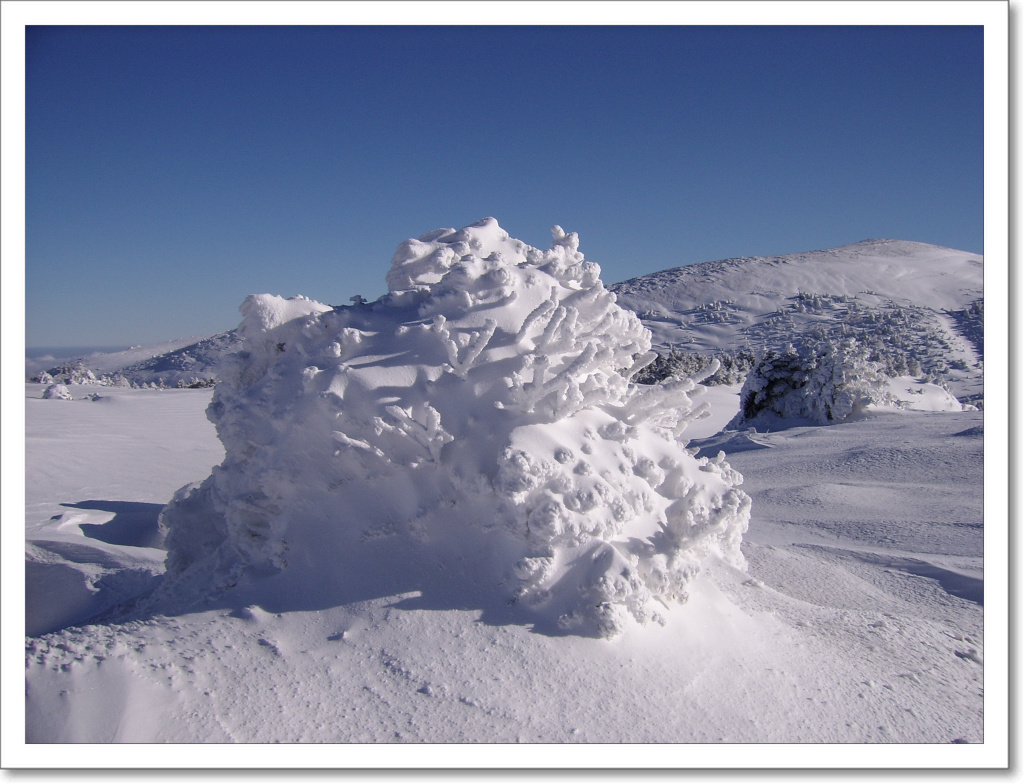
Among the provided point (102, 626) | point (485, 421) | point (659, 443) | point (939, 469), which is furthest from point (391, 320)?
point (939, 469)

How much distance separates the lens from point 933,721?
2.35m

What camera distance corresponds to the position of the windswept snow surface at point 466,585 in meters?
2.18

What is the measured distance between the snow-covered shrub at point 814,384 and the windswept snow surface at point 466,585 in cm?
563

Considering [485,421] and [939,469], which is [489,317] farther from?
[939,469]

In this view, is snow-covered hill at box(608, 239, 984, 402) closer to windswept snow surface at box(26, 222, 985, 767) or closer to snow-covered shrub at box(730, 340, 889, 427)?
snow-covered shrub at box(730, 340, 889, 427)

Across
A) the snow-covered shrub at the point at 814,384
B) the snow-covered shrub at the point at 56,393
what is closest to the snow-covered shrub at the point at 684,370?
the snow-covered shrub at the point at 814,384

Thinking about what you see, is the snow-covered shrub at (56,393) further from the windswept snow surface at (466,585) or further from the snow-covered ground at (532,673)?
the snow-covered ground at (532,673)

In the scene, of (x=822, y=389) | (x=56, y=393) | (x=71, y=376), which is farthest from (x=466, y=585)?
(x=71, y=376)

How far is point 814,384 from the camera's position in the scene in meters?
9.48

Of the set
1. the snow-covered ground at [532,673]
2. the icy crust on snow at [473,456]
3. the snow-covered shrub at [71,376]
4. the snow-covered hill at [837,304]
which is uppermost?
the snow-covered hill at [837,304]

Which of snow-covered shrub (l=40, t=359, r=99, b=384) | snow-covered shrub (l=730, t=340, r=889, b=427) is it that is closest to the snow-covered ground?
snow-covered shrub (l=730, t=340, r=889, b=427)

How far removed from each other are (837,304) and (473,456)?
52.8 metres

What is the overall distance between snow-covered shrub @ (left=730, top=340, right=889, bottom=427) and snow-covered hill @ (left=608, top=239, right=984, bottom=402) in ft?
40.5
